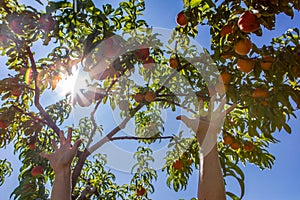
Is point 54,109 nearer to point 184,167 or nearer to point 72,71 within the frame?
point 72,71

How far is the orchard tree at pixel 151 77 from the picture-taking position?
6.93ft

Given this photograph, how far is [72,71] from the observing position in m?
2.86

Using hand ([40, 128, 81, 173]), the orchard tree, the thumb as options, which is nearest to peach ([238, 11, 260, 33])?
the orchard tree

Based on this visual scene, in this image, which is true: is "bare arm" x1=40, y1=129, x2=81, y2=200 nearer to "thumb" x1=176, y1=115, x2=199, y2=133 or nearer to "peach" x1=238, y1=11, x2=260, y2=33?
"thumb" x1=176, y1=115, x2=199, y2=133

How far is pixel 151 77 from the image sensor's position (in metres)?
3.28

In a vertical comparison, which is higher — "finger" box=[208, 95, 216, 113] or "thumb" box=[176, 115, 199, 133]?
"finger" box=[208, 95, 216, 113]

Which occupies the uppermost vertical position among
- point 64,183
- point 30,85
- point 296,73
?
point 30,85

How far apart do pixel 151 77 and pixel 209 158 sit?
1283 mm

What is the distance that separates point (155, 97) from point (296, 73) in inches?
52.1

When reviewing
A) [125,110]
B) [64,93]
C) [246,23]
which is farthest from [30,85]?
Answer: [246,23]

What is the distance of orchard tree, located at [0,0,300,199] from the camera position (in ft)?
6.93

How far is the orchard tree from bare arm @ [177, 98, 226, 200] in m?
0.02

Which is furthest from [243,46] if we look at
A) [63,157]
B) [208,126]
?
[63,157]

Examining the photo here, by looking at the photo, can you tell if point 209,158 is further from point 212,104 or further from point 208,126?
point 212,104
